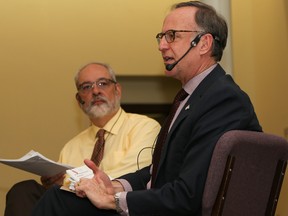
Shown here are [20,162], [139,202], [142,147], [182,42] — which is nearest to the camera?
[139,202]

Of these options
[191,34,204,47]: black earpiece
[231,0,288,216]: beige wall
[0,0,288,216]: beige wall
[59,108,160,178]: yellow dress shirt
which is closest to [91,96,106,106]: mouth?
[59,108,160,178]: yellow dress shirt

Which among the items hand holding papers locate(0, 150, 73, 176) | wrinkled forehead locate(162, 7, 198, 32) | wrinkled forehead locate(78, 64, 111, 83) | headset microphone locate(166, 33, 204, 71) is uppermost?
wrinkled forehead locate(162, 7, 198, 32)

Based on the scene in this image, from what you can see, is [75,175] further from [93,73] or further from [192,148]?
[93,73]

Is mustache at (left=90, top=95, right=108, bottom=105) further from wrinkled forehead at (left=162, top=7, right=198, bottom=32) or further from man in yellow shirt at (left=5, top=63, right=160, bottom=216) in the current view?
wrinkled forehead at (left=162, top=7, right=198, bottom=32)

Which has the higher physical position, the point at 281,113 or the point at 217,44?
the point at 217,44

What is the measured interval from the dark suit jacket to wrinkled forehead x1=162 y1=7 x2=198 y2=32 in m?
0.31

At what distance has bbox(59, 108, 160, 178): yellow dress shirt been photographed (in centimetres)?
327

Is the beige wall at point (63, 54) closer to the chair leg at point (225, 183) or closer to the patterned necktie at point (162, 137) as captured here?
the patterned necktie at point (162, 137)

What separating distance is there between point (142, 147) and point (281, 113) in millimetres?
1242

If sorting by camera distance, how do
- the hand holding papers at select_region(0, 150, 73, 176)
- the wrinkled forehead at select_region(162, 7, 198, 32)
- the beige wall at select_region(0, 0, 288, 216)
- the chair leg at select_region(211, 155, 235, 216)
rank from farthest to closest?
1. the beige wall at select_region(0, 0, 288, 216)
2. the hand holding papers at select_region(0, 150, 73, 176)
3. the wrinkled forehead at select_region(162, 7, 198, 32)
4. the chair leg at select_region(211, 155, 235, 216)

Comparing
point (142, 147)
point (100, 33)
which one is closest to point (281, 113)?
point (142, 147)

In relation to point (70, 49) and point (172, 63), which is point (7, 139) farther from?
point (172, 63)

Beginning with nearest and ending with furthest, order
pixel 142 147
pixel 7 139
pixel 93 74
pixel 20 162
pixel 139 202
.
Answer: pixel 139 202 → pixel 20 162 → pixel 142 147 → pixel 93 74 → pixel 7 139

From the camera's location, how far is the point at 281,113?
13.6 ft
